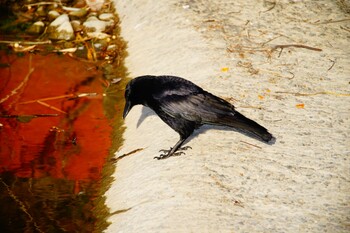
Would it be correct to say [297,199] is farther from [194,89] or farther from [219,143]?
[194,89]

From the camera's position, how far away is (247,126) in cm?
542

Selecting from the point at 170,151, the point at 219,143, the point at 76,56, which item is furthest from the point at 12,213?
the point at 76,56

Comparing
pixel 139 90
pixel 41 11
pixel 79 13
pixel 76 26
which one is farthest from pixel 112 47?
pixel 139 90

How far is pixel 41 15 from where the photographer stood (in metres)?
9.50

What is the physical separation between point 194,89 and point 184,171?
85 centimetres

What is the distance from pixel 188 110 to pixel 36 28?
4535 mm

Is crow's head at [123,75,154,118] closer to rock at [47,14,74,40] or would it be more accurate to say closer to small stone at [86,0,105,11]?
rock at [47,14,74,40]

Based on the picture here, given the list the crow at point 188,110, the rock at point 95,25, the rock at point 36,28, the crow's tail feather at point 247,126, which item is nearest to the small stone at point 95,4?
the rock at point 95,25

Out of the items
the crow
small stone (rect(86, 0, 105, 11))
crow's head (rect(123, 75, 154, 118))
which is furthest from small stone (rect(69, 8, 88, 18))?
the crow

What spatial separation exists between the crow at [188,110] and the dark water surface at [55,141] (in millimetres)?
948

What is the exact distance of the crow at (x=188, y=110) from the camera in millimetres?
5445

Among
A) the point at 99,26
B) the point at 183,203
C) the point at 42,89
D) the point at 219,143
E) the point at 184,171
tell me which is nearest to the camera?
the point at 183,203

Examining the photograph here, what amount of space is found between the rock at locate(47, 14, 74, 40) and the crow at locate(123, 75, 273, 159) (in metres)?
3.64

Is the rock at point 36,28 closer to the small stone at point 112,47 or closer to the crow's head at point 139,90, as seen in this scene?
the small stone at point 112,47
